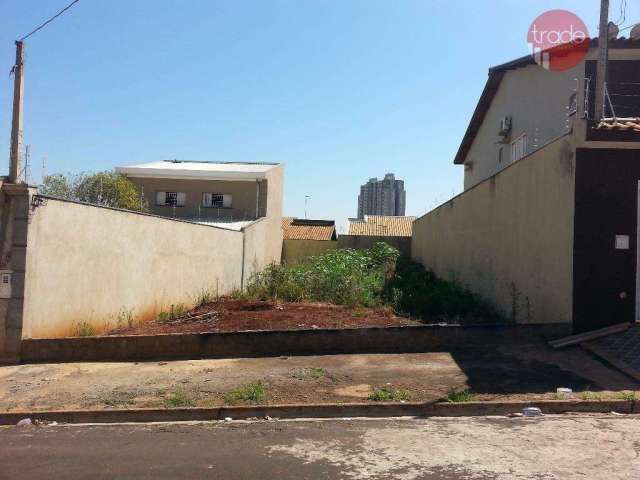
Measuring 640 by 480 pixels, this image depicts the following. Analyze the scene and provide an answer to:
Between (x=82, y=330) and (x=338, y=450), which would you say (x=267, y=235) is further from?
(x=338, y=450)

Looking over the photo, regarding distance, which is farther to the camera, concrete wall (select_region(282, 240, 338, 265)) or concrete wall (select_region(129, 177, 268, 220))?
concrete wall (select_region(282, 240, 338, 265))

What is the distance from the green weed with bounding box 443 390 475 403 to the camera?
6.47 metres

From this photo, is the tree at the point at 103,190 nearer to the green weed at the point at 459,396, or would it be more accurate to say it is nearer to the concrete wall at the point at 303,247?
the concrete wall at the point at 303,247

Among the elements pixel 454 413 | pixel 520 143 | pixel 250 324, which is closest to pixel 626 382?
pixel 454 413

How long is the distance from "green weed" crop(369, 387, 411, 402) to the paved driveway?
0.54m

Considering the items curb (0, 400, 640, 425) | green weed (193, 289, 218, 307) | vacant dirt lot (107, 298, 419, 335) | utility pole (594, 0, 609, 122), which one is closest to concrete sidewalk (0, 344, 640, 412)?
curb (0, 400, 640, 425)

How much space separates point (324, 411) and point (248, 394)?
3.48 ft

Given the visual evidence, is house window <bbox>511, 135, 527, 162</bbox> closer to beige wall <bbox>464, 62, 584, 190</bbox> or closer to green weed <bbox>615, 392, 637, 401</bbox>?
beige wall <bbox>464, 62, 584, 190</bbox>

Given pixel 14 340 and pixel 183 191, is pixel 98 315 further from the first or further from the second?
pixel 183 191

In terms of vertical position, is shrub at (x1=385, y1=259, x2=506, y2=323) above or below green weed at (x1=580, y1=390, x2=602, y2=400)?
above

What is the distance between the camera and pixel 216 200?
26828mm

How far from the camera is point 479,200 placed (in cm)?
1508

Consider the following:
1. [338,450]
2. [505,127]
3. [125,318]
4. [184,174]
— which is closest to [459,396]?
[338,450]

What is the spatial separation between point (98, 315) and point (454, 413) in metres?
7.40
